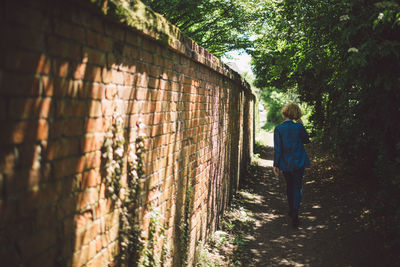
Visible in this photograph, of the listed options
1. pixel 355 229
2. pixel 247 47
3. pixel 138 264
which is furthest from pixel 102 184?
pixel 247 47

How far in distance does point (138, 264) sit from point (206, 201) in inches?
90.2

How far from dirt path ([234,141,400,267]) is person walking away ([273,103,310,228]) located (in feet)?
1.61

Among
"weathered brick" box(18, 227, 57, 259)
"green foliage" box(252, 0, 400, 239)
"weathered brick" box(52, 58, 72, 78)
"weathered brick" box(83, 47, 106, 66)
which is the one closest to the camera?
"weathered brick" box(18, 227, 57, 259)

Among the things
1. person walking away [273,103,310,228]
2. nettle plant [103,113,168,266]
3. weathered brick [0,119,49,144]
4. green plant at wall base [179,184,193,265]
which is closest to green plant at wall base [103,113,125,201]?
nettle plant [103,113,168,266]

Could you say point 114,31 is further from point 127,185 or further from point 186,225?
point 186,225

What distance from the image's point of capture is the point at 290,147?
18.0ft

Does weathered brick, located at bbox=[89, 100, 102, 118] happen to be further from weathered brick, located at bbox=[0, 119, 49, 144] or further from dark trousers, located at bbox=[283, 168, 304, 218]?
dark trousers, located at bbox=[283, 168, 304, 218]

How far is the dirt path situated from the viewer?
4391 millimetres

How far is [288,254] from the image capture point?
4664mm

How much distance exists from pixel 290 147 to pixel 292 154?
12 centimetres

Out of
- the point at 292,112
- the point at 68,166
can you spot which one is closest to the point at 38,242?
the point at 68,166

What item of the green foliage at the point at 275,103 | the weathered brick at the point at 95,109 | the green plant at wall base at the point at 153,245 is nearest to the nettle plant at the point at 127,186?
the green plant at wall base at the point at 153,245

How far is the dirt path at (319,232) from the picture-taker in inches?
173

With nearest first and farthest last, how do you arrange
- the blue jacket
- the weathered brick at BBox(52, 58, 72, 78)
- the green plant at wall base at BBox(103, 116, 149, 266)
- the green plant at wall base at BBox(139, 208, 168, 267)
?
the weathered brick at BBox(52, 58, 72, 78) < the green plant at wall base at BBox(103, 116, 149, 266) < the green plant at wall base at BBox(139, 208, 168, 267) < the blue jacket
